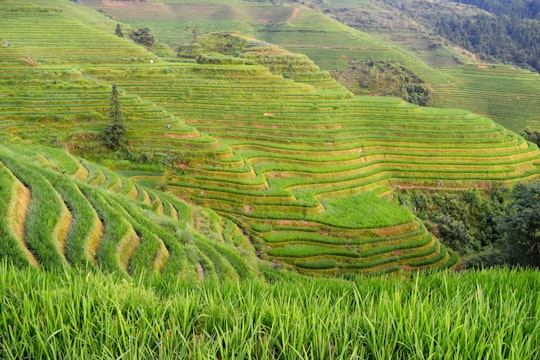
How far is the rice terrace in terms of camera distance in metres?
2.37

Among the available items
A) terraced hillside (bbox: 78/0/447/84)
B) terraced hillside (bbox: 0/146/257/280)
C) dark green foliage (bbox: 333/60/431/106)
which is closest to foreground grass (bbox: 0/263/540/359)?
terraced hillside (bbox: 0/146/257/280)

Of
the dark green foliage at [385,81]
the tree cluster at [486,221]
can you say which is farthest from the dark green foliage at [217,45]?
the tree cluster at [486,221]

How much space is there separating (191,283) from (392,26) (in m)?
119

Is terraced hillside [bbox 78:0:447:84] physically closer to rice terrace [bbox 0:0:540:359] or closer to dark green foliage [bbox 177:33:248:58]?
rice terrace [bbox 0:0:540:359]

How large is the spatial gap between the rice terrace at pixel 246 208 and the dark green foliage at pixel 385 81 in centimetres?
57

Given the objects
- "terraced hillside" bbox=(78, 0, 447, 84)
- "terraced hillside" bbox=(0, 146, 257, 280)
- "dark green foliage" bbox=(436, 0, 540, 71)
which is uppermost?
"dark green foliage" bbox=(436, 0, 540, 71)

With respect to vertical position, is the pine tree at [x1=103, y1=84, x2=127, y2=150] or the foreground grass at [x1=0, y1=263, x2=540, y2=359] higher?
the foreground grass at [x1=0, y1=263, x2=540, y2=359]

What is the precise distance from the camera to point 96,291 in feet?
9.23

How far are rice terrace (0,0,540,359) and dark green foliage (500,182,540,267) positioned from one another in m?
0.08

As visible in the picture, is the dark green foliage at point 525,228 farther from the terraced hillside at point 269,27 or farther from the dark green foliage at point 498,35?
the dark green foliage at point 498,35

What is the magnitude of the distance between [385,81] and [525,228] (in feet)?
165

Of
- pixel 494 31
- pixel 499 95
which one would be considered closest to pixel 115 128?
pixel 499 95

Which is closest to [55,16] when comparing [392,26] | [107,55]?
[107,55]

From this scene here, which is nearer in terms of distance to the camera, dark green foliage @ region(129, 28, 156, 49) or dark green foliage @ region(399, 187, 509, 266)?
dark green foliage @ region(399, 187, 509, 266)
